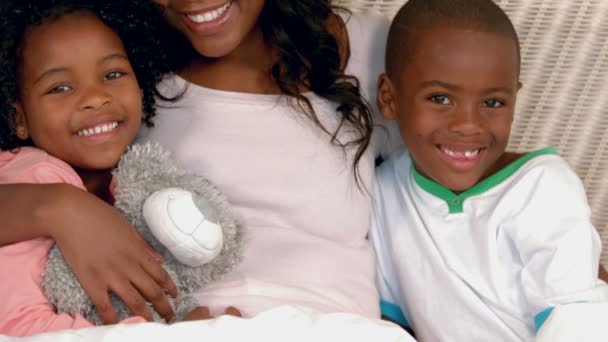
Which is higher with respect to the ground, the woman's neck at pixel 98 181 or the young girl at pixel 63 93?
the young girl at pixel 63 93

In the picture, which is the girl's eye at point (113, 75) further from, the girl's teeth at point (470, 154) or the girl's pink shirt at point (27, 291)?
the girl's teeth at point (470, 154)

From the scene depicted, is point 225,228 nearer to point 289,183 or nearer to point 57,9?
point 289,183

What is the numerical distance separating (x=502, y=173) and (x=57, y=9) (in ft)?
2.25

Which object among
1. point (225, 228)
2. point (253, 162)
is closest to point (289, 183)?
point (253, 162)

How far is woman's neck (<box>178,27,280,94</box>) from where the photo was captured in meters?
1.27

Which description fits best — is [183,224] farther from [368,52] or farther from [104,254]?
[368,52]

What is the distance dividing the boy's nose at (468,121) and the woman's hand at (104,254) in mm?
469

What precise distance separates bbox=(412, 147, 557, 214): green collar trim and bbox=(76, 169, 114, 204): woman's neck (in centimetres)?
48

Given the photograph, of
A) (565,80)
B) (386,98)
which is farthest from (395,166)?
(565,80)

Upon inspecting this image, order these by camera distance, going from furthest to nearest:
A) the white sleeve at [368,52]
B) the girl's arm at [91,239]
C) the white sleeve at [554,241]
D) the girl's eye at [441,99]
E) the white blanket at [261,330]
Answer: the white sleeve at [368,52] < the girl's eye at [441,99] < the white sleeve at [554,241] < the girl's arm at [91,239] < the white blanket at [261,330]

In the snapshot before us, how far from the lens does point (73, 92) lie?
3.70 ft

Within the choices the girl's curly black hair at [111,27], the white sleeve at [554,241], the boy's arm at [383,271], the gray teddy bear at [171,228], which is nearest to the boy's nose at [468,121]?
the white sleeve at [554,241]

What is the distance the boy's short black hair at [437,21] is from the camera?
119 cm

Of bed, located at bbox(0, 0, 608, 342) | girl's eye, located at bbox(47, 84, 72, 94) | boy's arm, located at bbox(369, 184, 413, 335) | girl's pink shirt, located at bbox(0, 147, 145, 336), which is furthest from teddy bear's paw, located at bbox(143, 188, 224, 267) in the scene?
bed, located at bbox(0, 0, 608, 342)
